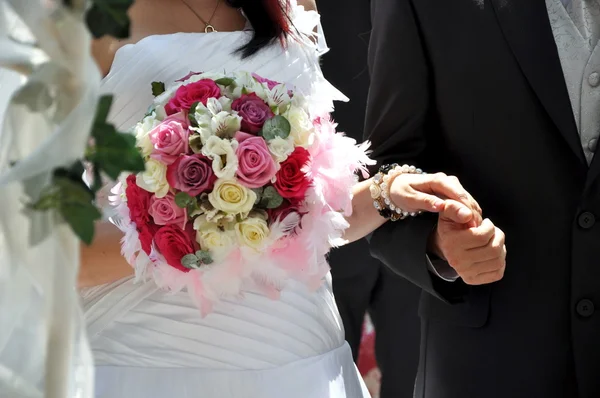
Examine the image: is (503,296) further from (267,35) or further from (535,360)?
(267,35)

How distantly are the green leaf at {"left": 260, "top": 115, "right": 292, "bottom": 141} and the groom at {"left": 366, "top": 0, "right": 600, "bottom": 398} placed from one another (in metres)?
0.40

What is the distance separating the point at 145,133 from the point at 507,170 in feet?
2.81

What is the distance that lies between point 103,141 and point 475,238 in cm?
112

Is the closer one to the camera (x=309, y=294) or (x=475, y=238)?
(x=475, y=238)

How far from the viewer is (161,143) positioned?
182 cm

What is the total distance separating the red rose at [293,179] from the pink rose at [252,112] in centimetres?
10

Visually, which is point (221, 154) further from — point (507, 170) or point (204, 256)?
point (507, 170)

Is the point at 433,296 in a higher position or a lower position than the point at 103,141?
lower

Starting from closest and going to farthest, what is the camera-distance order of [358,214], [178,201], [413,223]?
[178,201] → [413,223] → [358,214]

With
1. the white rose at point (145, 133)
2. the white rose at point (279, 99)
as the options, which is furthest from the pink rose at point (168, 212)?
the white rose at point (279, 99)

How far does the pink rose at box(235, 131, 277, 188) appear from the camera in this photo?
1.79 metres

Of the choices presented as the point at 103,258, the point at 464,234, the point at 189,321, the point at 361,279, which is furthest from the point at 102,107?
the point at 361,279

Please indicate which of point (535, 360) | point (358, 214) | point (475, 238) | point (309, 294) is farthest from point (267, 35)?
point (535, 360)

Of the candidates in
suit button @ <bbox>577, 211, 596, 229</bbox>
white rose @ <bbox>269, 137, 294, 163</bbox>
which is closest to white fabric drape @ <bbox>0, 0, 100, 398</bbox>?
white rose @ <bbox>269, 137, 294, 163</bbox>
